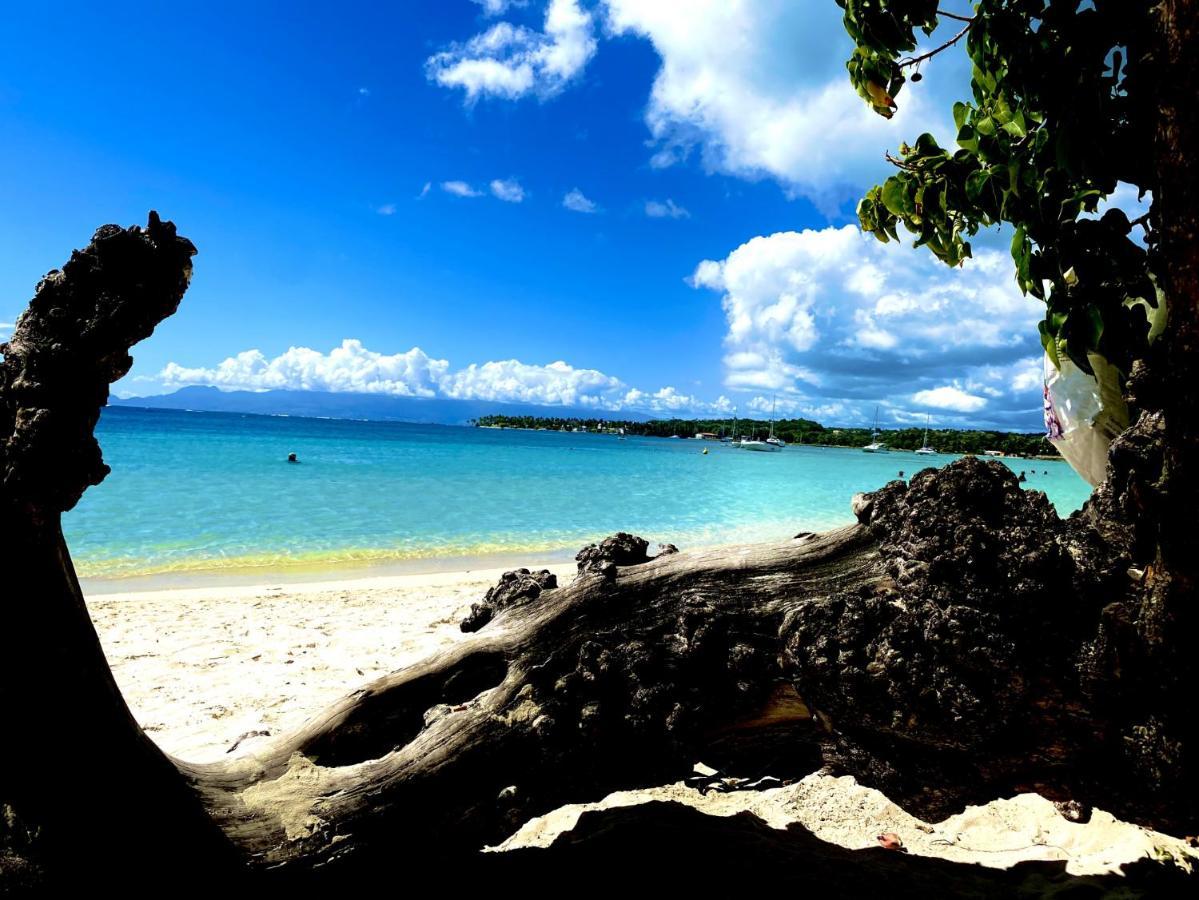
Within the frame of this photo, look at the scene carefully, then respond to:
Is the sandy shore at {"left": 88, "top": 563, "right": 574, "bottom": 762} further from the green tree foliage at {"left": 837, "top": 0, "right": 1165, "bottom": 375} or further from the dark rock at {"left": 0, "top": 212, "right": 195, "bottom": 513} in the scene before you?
the green tree foliage at {"left": 837, "top": 0, "right": 1165, "bottom": 375}

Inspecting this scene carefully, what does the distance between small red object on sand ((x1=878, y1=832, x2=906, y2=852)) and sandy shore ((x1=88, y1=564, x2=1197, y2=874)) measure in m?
0.04

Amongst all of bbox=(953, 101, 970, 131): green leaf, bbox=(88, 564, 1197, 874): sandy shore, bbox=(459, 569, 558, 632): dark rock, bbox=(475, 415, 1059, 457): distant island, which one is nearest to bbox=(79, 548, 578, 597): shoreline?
bbox=(88, 564, 1197, 874): sandy shore

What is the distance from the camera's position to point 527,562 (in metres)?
14.7

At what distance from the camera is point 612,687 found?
2785 mm

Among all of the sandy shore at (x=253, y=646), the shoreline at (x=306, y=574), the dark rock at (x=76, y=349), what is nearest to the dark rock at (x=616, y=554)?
the sandy shore at (x=253, y=646)

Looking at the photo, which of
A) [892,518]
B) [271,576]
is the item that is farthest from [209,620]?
[892,518]

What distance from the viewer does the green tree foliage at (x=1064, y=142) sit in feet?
6.12

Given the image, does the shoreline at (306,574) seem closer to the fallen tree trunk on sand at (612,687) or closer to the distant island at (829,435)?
the fallen tree trunk on sand at (612,687)

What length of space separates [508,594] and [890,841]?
2225mm

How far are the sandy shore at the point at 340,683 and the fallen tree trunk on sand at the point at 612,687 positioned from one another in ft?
1.57

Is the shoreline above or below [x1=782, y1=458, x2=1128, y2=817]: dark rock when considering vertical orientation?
below

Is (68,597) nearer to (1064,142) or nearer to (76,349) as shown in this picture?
(76,349)

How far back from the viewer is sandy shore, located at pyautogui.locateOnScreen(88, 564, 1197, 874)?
337 centimetres

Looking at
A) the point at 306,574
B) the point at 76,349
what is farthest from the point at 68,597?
the point at 306,574
